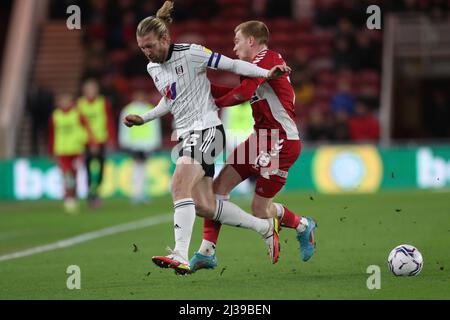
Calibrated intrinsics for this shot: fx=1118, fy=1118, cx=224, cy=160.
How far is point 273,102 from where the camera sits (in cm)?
831

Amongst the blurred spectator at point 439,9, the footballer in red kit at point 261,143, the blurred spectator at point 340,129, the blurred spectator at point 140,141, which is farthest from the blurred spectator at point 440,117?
the footballer in red kit at point 261,143

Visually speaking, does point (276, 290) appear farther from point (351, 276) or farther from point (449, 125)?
point (449, 125)

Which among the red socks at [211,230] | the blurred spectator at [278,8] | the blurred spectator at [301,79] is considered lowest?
the red socks at [211,230]

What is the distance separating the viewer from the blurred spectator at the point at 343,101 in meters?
21.0

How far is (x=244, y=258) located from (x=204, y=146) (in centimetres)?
172

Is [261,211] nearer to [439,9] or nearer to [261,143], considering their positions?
[261,143]

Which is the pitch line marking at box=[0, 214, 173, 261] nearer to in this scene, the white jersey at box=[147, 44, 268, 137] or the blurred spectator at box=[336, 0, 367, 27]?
the white jersey at box=[147, 44, 268, 137]

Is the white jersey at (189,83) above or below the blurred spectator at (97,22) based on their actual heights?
below

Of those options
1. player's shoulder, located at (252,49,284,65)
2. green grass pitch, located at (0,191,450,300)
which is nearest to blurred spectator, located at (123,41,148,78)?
green grass pitch, located at (0,191,450,300)

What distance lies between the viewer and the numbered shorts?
27.6 feet

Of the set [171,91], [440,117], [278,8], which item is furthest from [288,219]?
[278,8]

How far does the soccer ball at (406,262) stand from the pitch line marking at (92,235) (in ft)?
13.0

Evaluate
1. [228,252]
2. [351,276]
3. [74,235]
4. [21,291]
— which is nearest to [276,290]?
[351,276]

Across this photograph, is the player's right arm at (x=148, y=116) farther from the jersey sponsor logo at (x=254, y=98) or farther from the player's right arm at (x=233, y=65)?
the jersey sponsor logo at (x=254, y=98)
